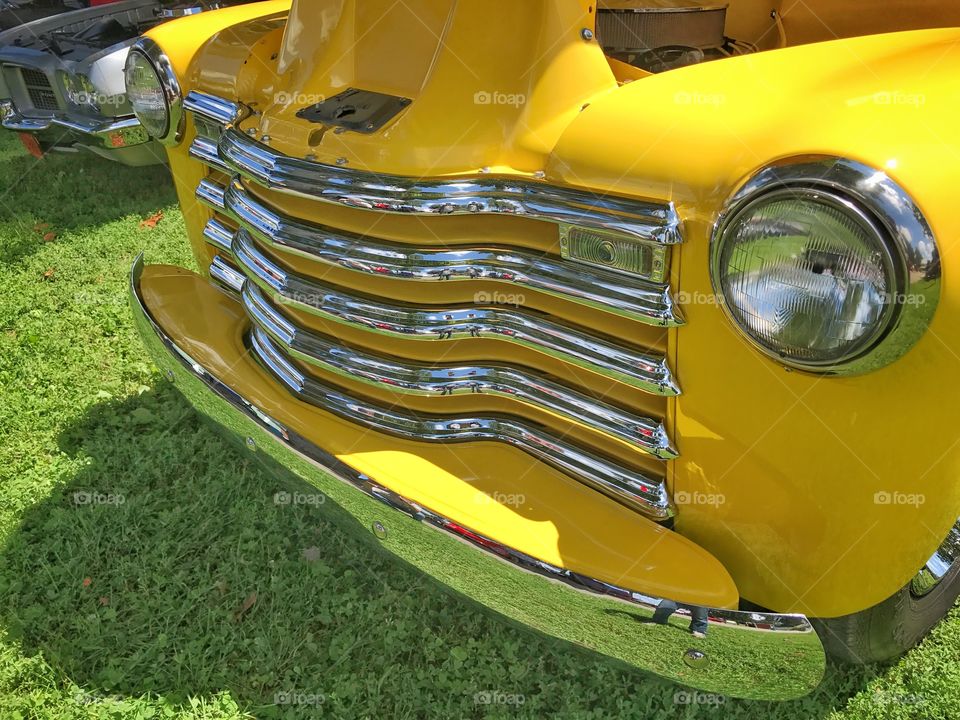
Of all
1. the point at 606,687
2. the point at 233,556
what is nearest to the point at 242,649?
the point at 233,556

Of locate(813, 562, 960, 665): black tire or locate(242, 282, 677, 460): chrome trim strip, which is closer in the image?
locate(242, 282, 677, 460): chrome trim strip

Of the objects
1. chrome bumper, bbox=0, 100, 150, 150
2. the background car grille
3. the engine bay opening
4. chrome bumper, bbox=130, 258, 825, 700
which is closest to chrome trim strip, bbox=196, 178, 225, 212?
chrome bumper, bbox=130, 258, 825, 700

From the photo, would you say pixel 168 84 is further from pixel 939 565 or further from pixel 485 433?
pixel 939 565

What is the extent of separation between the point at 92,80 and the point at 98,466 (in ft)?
10.3

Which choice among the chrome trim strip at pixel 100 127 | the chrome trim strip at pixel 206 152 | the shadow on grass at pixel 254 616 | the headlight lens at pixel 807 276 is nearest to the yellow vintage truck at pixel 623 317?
the headlight lens at pixel 807 276

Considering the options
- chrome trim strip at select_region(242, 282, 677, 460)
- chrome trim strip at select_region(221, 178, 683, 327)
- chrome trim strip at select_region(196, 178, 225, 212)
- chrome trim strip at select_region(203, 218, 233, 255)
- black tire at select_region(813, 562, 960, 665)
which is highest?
chrome trim strip at select_region(221, 178, 683, 327)

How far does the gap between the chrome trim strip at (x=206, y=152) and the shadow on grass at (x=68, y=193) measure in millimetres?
2856

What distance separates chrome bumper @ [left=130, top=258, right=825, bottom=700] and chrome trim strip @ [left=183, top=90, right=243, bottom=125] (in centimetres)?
87

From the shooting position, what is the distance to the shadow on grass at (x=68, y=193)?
493cm

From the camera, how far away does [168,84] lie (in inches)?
99.1

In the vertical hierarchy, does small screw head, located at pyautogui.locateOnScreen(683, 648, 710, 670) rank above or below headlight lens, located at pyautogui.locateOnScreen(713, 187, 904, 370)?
below

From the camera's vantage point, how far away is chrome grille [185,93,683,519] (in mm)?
1475

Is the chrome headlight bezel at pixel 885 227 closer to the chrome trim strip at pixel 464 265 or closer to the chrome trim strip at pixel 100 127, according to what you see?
the chrome trim strip at pixel 464 265

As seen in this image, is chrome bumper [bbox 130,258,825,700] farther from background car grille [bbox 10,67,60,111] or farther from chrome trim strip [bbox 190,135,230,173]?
background car grille [bbox 10,67,60,111]
